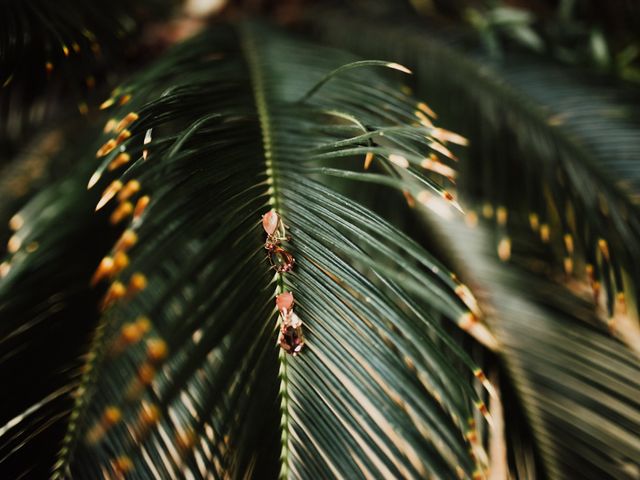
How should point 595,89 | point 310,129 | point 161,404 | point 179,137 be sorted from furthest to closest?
1. point 595,89
2. point 310,129
3. point 179,137
4. point 161,404

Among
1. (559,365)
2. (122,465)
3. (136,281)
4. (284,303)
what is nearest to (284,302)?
(284,303)

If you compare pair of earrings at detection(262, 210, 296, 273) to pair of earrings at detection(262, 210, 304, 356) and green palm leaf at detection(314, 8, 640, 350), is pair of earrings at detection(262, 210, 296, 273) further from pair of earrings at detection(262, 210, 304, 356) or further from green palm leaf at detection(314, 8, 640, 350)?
green palm leaf at detection(314, 8, 640, 350)

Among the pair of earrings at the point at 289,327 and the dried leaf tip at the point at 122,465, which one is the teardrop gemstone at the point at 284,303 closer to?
the pair of earrings at the point at 289,327

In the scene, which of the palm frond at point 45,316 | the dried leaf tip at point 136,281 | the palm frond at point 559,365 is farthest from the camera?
the palm frond at point 559,365

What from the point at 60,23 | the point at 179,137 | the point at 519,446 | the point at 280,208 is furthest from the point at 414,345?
the point at 60,23

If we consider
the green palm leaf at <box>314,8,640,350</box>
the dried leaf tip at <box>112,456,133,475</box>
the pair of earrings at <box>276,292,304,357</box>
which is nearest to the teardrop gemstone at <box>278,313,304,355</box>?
the pair of earrings at <box>276,292,304,357</box>

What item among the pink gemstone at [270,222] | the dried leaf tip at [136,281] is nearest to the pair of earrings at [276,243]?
the pink gemstone at [270,222]

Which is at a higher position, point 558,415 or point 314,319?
point 314,319

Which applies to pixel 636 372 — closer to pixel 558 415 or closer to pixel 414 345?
pixel 558 415

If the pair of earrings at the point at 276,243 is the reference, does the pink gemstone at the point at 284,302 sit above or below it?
below
